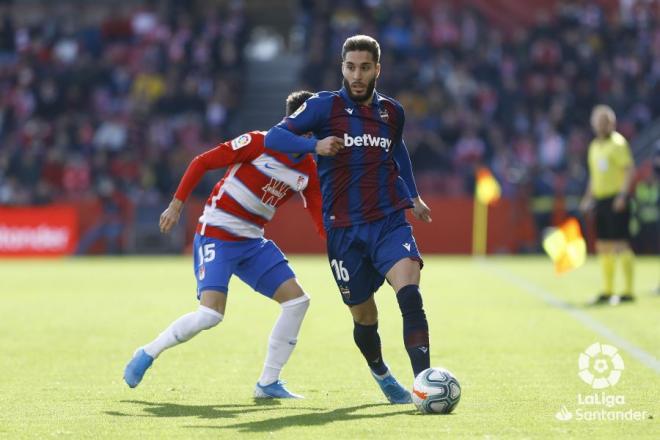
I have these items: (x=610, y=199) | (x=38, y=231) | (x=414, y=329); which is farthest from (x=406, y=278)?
(x=38, y=231)

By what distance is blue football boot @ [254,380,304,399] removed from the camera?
8.06 m

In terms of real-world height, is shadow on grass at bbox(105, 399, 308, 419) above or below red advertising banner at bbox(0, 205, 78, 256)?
above

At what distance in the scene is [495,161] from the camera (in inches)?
1104

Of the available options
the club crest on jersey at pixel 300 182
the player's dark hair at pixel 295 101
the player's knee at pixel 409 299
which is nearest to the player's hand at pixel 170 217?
the club crest on jersey at pixel 300 182

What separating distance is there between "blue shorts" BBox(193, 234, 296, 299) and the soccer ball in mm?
1522

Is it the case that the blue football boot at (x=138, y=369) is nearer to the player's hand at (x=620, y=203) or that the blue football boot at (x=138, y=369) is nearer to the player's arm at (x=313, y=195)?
the player's arm at (x=313, y=195)

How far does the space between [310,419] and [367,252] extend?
3.51 feet

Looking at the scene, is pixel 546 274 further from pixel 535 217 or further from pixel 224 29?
pixel 224 29

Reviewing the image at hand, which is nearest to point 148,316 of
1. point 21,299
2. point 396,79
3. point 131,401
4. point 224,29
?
point 21,299

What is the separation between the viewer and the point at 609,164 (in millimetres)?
15422

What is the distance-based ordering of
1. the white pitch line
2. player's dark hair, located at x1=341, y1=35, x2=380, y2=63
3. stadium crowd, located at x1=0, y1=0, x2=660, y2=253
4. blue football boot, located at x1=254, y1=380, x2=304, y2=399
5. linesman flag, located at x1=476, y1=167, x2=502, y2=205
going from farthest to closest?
1. stadium crowd, located at x1=0, y1=0, x2=660, y2=253
2. linesman flag, located at x1=476, y1=167, x2=502, y2=205
3. the white pitch line
4. blue football boot, located at x1=254, y1=380, x2=304, y2=399
5. player's dark hair, located at x1=341, y1=35, x2=380, y2=63

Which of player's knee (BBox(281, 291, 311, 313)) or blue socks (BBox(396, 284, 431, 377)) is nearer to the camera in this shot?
blue socks (BBox(396, 284, 431, 377))

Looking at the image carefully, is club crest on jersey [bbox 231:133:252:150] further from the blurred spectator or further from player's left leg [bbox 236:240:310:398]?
the blurred spectator

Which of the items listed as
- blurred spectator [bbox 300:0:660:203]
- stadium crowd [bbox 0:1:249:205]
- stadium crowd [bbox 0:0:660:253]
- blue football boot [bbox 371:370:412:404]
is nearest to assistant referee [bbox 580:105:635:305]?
blue football boot [bbox 371:370:412:404]
